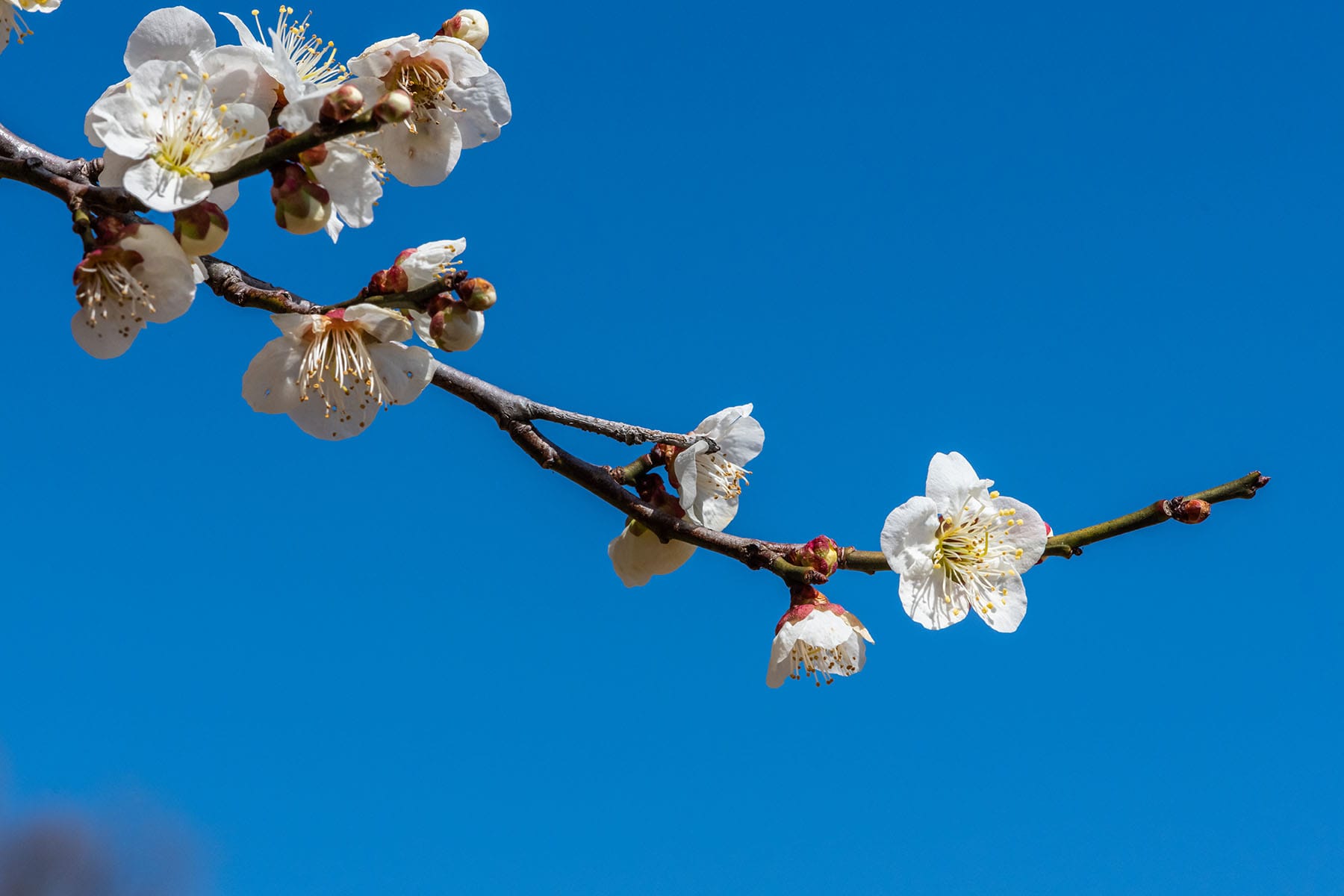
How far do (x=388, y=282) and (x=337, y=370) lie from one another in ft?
0.46

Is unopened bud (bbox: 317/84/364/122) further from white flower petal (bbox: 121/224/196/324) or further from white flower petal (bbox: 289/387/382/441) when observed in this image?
white flower petal (bbox: 289/387/382/441)

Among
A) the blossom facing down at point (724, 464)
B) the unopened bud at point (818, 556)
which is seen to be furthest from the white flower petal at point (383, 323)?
the unopened bud at point (818, 556)

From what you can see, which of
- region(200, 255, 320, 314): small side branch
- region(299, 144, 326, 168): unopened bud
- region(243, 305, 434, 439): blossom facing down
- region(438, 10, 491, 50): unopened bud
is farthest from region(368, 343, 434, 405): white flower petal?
region(438, 10, 491, 50): unopened bud

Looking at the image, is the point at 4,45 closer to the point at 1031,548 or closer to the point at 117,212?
the point at 117,212

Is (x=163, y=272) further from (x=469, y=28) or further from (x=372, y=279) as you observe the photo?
(x=469, y=28)

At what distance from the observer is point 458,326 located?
1.20 m

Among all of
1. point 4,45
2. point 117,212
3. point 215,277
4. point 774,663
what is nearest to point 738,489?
point 774,663

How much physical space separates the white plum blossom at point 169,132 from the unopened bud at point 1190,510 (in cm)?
116

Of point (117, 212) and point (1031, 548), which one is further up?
point (1031, 548)

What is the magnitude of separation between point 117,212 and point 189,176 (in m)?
0.12

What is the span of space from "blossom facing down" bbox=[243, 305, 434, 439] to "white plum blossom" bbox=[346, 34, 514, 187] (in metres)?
0.29

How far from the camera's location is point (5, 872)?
16125 mm

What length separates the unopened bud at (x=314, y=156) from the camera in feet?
4.14

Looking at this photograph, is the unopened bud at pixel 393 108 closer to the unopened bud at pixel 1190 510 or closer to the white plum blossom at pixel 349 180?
the white plum blossom at pixel 349 180
